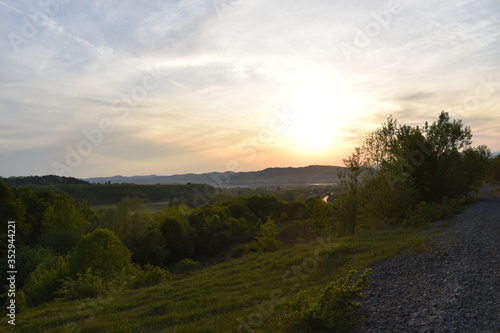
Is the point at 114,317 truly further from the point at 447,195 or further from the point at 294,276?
the point at 447,195

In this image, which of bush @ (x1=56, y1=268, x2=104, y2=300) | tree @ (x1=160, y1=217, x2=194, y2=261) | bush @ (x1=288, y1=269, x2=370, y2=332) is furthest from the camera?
tree @ (x1=160, y1=217, x2=194, y2=261)

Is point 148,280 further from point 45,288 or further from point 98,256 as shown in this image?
point 98,256

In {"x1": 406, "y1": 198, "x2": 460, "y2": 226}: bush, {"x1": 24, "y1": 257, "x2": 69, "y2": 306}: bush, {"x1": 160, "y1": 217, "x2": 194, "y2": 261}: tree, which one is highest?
{"x1": 406, "y1": 198, "x2": 460, "y2": 226}: bush


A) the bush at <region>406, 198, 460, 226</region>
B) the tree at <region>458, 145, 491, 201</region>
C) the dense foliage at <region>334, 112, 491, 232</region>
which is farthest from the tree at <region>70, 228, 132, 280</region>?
the tree at <region>458, 145, 491, 201</region>

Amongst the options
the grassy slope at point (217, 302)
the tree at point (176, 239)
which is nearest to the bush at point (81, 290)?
the grassy slope at point (217, 302)

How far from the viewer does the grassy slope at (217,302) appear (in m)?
10.2

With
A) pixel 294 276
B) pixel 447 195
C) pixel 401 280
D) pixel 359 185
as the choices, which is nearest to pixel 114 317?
pixel 294 276

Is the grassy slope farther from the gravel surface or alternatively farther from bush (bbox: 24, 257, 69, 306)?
bush (bbox: 24, 257, 69, 306)

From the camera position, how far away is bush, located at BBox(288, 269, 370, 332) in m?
7.38

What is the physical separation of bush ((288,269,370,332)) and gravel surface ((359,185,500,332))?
0.46 meters

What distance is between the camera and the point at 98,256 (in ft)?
92.8

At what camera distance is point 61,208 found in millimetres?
49844

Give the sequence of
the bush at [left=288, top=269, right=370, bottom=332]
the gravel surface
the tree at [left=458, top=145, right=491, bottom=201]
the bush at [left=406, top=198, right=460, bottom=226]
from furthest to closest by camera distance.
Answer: the tree at [left=458, top=145, right=491, bottom=201] < the bush at [left=406, top=198, right=460, bottom=226] < the bush at [left=288, top=269, right=370, bottom=332] < the gravel surface

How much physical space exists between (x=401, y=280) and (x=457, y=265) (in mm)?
2162
